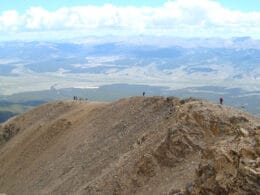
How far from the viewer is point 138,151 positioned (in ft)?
128

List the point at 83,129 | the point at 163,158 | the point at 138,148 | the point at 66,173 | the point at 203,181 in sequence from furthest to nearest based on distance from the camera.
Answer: the point at 83,129 → the point at 66,173 → the point at 138,148 → the point at 163,158 → the point at 203,181

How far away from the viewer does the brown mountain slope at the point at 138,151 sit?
2294 cm

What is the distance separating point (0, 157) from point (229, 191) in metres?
51.0

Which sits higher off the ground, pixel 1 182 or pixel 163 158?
pixel 163 158

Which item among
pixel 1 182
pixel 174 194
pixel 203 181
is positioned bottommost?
pixel 1 182

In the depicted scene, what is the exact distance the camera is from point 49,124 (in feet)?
218

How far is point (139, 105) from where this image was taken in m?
53.2

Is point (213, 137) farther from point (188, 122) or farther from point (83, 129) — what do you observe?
point (83, 129)

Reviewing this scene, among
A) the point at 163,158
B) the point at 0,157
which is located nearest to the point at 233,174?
the point at 163,158

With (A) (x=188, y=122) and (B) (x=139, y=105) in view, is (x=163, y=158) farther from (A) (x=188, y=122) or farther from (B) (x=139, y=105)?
(B) (x=139, y=105)

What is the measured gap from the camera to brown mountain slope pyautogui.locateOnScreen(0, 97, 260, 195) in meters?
22.9

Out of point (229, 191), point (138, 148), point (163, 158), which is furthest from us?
point (138, 148)

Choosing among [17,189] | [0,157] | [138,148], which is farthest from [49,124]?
[138,148]

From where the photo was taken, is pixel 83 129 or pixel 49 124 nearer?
pixel 83 129
